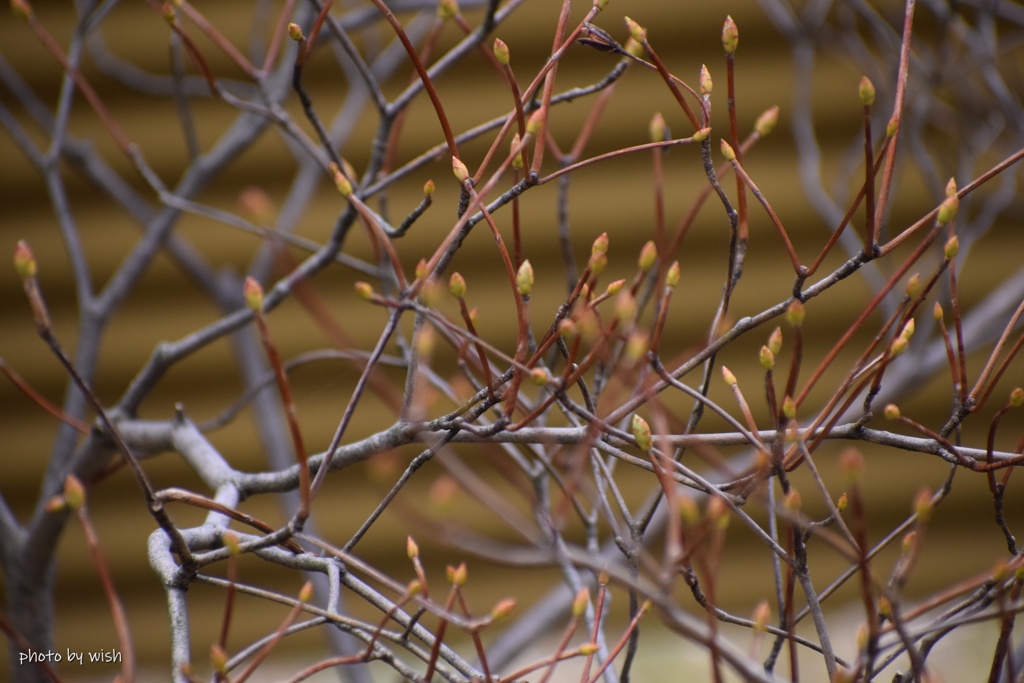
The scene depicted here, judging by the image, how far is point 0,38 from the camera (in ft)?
8.28

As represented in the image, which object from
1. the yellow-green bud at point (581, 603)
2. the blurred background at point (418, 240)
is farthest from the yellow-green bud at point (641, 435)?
the blurred background at point (418, 240)

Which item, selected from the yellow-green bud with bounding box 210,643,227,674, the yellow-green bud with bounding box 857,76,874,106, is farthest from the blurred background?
the yellow-green bud with bounding box 210,643,227,674

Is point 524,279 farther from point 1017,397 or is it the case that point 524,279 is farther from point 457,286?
point 1017,397

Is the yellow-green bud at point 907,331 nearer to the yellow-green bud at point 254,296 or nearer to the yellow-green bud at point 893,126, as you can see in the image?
the yellow-green bud at point 893,126

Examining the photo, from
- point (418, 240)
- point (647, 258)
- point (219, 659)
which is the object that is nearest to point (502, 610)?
point (219, 659)

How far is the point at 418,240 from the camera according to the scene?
99.5 inches

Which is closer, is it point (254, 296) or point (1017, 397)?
point (254, 296)

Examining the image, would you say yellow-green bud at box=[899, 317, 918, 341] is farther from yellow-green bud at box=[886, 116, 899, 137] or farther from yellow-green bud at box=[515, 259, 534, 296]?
yellow-green bud at box=[515, 259, 534, 296]

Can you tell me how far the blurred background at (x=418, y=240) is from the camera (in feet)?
8.15

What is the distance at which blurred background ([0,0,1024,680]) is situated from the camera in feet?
8.15

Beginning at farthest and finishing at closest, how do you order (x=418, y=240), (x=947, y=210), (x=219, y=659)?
(x=418, y=240) → (x=947, y=210) → (x=219, y=659)

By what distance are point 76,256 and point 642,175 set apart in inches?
68.1

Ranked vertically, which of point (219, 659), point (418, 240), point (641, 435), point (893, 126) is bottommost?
point (219, 659)

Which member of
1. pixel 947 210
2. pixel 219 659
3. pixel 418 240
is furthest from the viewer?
pixel 418 240
